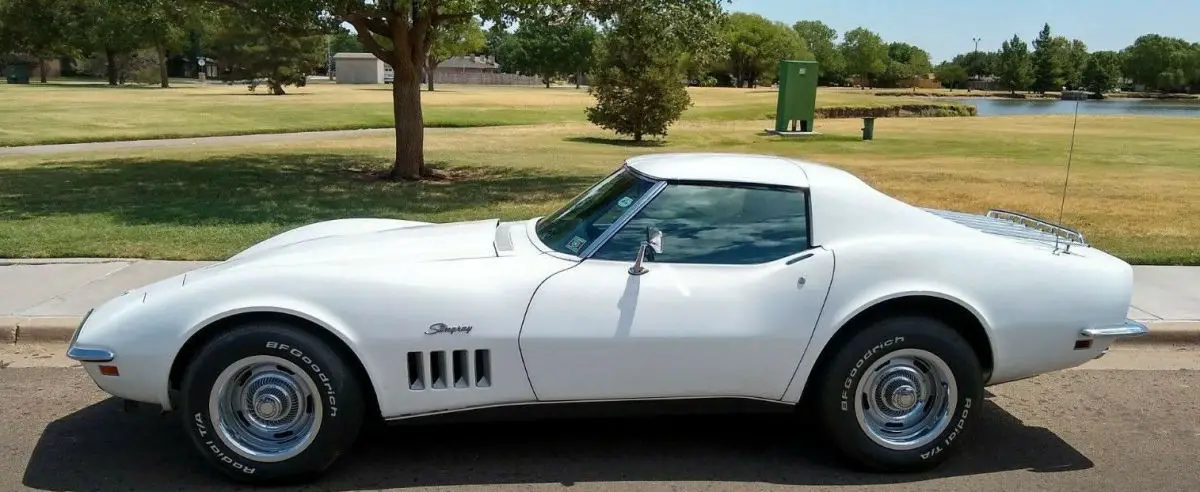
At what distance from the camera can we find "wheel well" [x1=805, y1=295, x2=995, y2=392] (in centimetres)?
384

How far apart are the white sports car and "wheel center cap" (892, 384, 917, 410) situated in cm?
1

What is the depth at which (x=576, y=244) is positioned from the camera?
3.94 m

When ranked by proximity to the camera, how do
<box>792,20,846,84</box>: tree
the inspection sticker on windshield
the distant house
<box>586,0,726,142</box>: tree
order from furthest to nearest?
<box>792,20,846,84</box>: tree, the distant house, <box>586,0,726,142</box>: tree, the inspection sticker on windshield

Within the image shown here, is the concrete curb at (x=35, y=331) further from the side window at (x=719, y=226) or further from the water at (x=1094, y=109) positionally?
the water at (x=1094, y=109)

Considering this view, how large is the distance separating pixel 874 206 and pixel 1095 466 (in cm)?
153

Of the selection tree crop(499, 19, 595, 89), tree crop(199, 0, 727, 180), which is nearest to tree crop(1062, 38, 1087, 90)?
tree crop(499, 19, 595, 89)

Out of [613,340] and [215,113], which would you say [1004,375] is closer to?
[613,340]

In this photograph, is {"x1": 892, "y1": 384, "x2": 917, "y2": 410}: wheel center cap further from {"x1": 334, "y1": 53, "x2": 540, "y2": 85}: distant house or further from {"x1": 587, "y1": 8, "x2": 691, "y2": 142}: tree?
{"x1": 334, "y1": 53, "x2": 540, "y2": 85}: distant house

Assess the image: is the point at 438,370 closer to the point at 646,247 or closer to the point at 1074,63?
the point at 646,247

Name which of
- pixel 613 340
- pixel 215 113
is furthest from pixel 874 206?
pixel 215 113

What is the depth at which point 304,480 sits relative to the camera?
374cm

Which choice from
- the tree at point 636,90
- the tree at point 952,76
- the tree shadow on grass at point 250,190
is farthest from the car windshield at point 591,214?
the tree at point 952,76

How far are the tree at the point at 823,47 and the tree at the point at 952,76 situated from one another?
18084 millimetres

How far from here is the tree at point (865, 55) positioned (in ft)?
438
